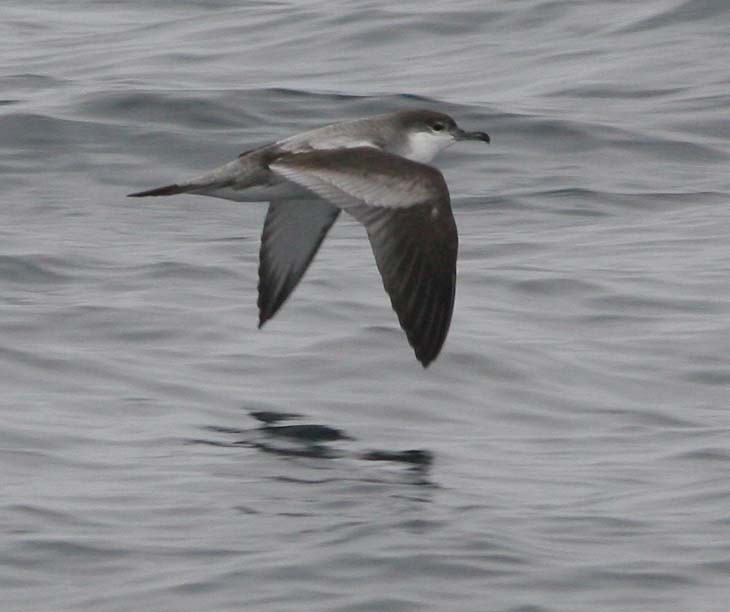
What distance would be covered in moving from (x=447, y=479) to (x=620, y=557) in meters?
1.16

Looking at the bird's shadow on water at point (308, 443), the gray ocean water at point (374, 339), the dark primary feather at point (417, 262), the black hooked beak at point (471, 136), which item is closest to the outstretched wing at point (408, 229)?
the dark primary feather at point (417, 262)

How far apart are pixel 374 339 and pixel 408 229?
1775 mm

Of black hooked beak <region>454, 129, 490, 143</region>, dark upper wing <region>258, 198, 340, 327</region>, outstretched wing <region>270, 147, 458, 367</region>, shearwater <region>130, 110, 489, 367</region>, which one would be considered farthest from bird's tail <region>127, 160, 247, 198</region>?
black hooked beak <region>454, 129, 490, 143</region>

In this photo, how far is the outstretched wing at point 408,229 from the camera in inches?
337

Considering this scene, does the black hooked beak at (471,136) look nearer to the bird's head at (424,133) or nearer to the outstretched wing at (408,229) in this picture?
the bird's head at (424,133)

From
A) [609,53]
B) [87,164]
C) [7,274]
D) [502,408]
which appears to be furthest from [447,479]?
[609,53]

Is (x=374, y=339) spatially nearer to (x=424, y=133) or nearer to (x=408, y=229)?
(x=424, y=133)

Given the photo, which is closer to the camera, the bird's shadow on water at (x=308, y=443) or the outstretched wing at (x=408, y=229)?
the bird's shadow on water at (x=308, y=443)

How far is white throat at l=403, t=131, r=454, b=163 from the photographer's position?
991 centimetres

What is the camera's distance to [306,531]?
24.3 ft

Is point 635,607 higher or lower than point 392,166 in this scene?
lower

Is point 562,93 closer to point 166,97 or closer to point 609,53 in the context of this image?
point 609,53

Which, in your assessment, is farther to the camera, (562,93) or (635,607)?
(562,93)

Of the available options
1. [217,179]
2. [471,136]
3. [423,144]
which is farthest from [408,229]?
[471,136]
